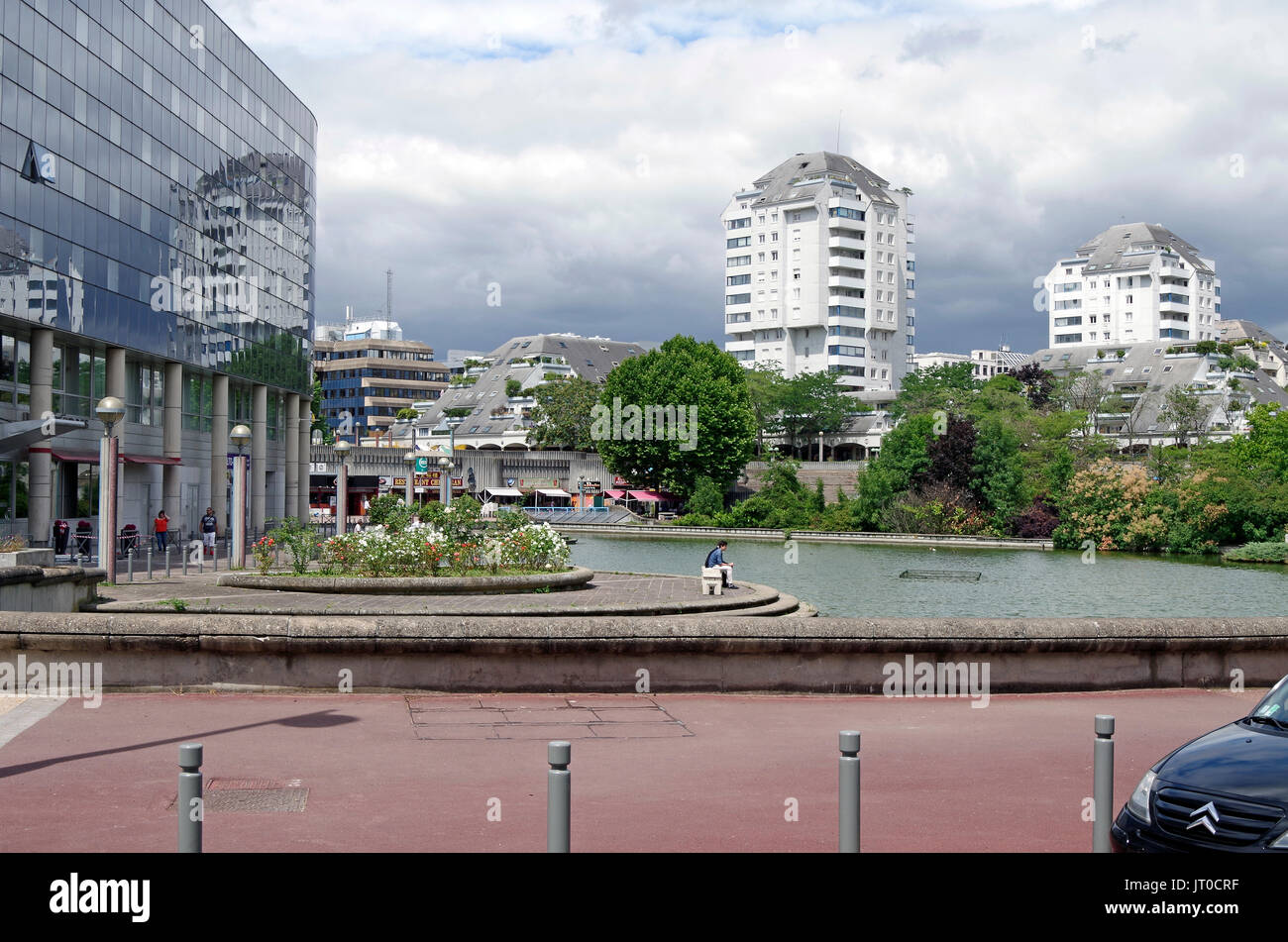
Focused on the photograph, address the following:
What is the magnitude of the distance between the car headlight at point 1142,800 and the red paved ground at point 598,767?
0.98 meters

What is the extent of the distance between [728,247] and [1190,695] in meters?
141

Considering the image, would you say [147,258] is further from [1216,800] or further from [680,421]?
[680,421]

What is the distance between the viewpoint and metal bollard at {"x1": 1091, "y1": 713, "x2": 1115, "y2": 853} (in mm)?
7012

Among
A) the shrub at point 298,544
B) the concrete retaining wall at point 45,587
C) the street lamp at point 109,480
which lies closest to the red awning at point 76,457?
the street lamp at point 109,480

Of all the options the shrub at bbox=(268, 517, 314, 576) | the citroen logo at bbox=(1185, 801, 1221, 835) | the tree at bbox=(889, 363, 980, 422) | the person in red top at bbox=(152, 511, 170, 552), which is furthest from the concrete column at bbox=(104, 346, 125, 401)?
the tree at bbox=(889, 363, 980, 422)

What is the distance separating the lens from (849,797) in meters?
6.31

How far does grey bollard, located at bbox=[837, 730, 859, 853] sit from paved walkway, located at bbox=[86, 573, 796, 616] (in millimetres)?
11974

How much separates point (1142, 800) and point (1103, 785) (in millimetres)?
213

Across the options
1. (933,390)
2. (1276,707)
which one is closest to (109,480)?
(1276,707)

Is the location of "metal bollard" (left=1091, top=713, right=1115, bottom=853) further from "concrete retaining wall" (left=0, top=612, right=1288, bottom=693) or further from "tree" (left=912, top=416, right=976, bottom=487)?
"tree" (left=912, top=416, right=976, bottom=487)

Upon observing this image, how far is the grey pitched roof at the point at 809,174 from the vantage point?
144750 millimetres
